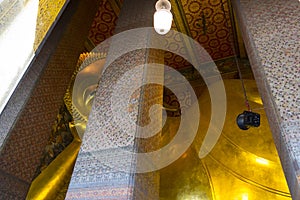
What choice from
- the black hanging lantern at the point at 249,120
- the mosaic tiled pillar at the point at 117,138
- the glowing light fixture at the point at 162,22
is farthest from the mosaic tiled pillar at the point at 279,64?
the mosaic tiled pillar at the point at 117,138

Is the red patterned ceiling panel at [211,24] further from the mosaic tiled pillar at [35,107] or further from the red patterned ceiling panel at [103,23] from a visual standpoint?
the mosaic tiled pillar at [35,107]

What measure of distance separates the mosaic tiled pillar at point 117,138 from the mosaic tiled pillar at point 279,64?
108 centimetres

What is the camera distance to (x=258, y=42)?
2617 mm

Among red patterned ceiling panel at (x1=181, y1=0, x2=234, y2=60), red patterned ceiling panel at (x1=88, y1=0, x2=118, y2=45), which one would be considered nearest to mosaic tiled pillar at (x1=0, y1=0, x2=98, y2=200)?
red patterned ceiling panel at (x1=88, y1=0, x2=118, y2=45)

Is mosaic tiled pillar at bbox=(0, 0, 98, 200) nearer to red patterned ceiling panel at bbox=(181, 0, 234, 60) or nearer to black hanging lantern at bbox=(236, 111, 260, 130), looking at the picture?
black hanging lantern at bbox=(236, 111, 260, 130)

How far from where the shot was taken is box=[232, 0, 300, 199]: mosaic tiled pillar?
2.01 metres

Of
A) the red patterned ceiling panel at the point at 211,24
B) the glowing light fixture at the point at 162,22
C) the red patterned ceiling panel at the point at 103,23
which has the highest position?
the red patterned ceiling panel at the point at 103,23

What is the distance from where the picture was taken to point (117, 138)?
255cm

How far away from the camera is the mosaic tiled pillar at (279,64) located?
6.60 ft

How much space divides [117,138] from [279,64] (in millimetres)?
1507

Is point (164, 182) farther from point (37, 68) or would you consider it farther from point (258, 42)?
point (258, 42)

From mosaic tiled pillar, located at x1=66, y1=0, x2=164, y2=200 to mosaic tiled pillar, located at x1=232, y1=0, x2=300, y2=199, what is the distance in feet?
3.54

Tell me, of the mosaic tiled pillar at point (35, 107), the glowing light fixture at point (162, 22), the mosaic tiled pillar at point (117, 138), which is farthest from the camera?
the mosaic tiled pillar at point (35, 107)

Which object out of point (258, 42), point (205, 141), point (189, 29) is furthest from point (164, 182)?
point (258, 42)
